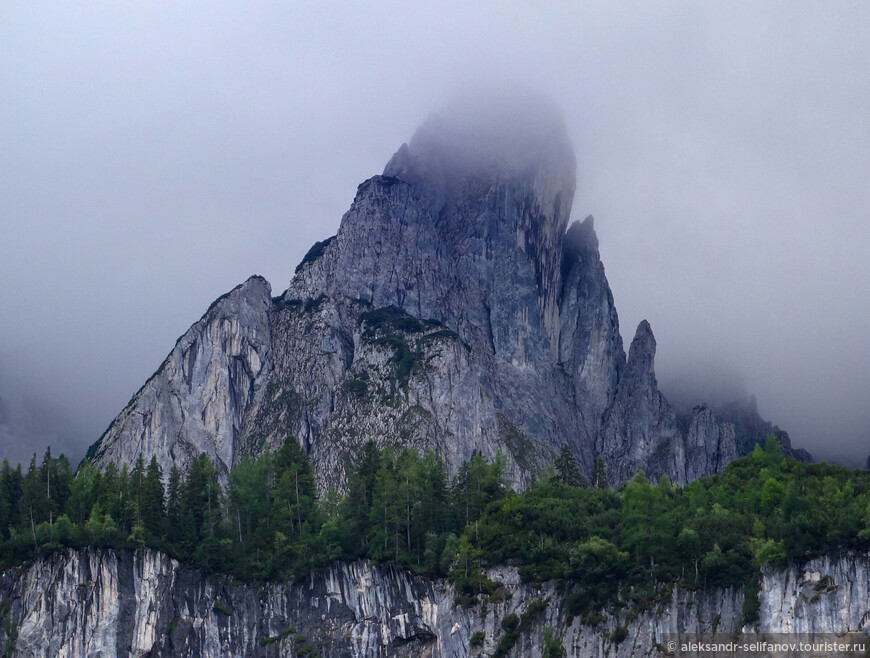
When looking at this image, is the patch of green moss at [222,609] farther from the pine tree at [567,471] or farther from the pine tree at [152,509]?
the pine tree at [567,471]

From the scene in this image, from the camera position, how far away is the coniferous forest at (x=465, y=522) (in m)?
107

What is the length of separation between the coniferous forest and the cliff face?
1596mm

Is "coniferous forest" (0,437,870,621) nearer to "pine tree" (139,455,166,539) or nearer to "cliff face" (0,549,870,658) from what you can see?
"pine tree" (139,455,166,539)

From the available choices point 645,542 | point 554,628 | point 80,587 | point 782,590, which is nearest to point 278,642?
point 80,587

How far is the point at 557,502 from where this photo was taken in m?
122

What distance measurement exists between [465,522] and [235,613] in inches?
927

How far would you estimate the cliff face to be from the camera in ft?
375

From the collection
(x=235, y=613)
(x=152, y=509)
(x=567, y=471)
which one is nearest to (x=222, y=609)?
(x=235, y=613)

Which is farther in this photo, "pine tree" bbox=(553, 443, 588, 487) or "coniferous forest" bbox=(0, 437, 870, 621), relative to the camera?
"pine tree" bbox=(553, 443, 588, 487)

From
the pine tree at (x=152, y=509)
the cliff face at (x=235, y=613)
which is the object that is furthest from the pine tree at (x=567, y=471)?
the pine tree at (x=152, y=509)

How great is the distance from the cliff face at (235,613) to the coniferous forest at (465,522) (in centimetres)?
160

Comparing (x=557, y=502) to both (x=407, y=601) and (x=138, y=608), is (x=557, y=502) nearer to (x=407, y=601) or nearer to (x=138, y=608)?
(x=407, y=601)

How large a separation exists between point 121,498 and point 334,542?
2196 centimetres

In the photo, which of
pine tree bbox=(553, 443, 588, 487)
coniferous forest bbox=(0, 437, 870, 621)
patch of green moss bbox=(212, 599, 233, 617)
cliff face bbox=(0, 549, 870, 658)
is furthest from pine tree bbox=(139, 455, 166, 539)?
pine tree bbox=(553, 443, 588, 487)
